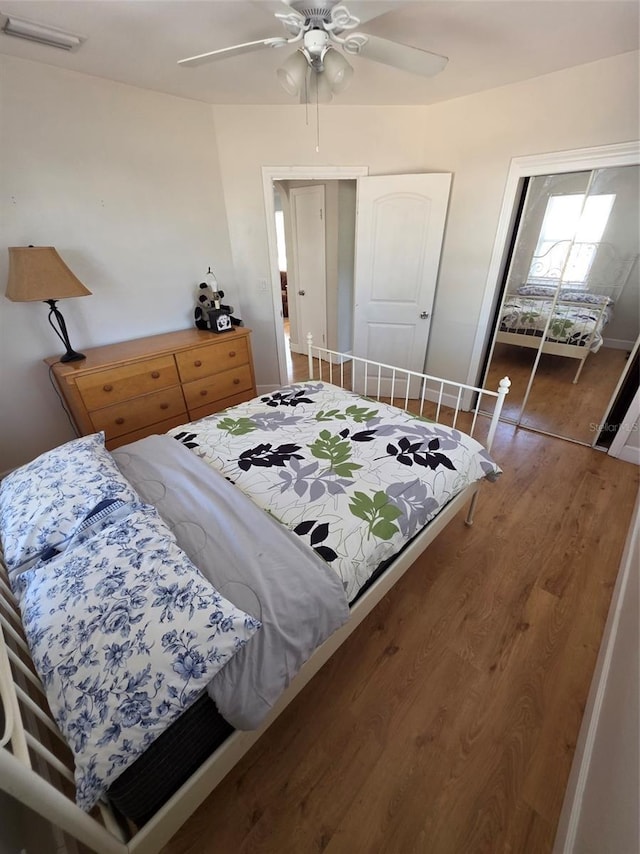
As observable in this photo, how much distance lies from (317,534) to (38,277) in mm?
2138

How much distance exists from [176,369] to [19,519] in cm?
162

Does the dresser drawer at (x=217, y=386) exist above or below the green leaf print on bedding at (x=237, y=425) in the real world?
below

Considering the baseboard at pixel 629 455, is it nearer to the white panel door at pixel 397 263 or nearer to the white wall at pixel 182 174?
the white wall at pixel 182 174

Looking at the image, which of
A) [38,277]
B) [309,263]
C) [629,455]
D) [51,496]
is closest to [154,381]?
[38,277]

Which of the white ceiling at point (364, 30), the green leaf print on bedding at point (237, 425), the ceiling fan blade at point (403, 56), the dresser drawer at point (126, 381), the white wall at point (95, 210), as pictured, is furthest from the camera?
the dresser drawer at point (126, 381)

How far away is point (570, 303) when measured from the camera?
2.63 meters

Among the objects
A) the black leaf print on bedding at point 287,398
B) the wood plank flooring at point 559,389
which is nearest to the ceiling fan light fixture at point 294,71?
the black leaf print on bedding at point 287,398

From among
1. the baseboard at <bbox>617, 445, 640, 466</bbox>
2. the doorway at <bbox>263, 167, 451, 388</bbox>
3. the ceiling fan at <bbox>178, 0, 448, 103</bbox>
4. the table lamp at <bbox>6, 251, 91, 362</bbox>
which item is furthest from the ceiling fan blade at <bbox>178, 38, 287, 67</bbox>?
the baseboard at <bbox>617, 445, 640, 466</bbox>

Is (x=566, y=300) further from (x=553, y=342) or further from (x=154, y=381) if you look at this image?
(x=154, y=381)

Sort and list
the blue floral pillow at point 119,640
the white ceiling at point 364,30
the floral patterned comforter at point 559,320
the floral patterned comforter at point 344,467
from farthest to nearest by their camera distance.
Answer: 1. the floral patterned comforter at point 559,320
2. the white ceiling at point 364,30
3. the floral patterned comforter at point 344,467
4. the blue floral pillow at point 119,640

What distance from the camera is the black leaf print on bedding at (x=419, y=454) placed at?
151 cm

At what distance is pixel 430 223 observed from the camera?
2.79 m

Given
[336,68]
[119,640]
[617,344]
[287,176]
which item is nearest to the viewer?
[119,640]

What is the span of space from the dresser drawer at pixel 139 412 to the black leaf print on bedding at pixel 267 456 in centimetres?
123
